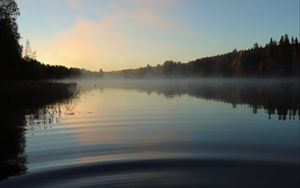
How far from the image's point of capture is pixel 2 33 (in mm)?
63781

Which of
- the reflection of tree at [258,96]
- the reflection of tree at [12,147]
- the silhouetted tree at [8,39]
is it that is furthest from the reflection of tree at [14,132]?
the silhouetted tree at [8,39]

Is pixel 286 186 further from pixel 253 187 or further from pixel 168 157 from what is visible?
pixel 168 157

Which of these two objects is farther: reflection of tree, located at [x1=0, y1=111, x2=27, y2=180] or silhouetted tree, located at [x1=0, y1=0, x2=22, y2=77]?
silhouetted tree, located at [x1=0, y1=0, x2=22, y2=77]

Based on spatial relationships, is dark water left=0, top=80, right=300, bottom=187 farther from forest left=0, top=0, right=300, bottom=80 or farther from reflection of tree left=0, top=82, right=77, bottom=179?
forest left=0, top=0, right=300, bottom=80

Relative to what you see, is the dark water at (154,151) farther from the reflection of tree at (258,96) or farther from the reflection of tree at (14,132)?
the reflection of tree at (258,96)

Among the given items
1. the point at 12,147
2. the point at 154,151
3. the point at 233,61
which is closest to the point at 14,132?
the point at 12,147

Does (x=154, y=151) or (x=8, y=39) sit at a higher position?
(x=8, y=39)

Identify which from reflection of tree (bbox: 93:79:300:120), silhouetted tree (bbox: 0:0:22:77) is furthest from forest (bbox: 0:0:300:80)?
reflection of tree (bbox: 93:79:300:120)

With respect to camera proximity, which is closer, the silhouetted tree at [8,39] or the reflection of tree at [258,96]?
the reflection of tree at [258,96]

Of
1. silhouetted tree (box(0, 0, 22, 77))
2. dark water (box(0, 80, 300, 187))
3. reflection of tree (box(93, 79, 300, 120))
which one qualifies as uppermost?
silhouetted tree (box(0, 0, 22, 77))

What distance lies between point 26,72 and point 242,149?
81958mm

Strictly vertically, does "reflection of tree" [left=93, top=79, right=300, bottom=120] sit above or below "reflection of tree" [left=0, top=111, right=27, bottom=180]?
above

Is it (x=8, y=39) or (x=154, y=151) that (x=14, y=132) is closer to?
(x=154, y=151)

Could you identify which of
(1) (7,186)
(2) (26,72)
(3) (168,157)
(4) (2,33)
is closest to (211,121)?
(3) (168,157)
